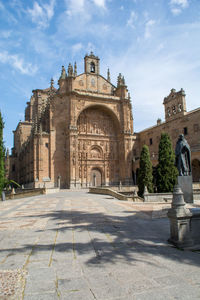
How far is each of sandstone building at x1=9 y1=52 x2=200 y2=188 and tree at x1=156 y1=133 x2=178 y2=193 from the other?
10.8 metres

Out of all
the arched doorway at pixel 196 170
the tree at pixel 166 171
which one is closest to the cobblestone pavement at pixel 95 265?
the tree at pixel 166 171

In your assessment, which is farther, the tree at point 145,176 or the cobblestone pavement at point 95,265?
the tree at point 145,176

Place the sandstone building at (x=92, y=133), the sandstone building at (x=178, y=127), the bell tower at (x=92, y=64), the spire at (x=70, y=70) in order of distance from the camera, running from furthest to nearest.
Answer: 1. the bell tower at (x=92, y=64)
2. the spire at (x=70, y=70)
3. the sandstone building at (x=92, y=133)
4. the sandstone building at (x=178, y=127)

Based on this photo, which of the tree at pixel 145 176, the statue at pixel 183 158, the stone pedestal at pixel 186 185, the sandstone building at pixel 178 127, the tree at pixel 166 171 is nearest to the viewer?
the stone pedestal at pixel 186 185

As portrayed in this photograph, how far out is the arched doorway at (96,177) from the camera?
38844 millimetres

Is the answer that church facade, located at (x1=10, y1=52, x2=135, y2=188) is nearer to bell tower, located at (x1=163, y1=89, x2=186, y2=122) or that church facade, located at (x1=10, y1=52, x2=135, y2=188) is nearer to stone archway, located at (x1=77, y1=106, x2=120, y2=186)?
stone archway, located at (x1=77, y1=106, x2=120, y2=186)

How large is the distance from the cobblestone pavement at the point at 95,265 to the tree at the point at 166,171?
15.5 m

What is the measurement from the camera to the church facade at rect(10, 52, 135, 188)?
34.6 metres

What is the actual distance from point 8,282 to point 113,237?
A: 118 inches

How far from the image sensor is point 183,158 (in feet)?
39.0

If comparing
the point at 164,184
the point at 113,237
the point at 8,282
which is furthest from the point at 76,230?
the point at 164,184

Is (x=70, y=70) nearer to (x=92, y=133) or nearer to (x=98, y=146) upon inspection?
(x=92, y=133)

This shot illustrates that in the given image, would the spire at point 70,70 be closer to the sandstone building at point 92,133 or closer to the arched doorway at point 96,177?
the sandstone building at point 92,133

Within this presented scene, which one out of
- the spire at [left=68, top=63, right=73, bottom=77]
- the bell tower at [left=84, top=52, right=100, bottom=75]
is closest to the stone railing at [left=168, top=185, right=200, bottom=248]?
the spire at [left=68, top=63, right=73, bottom=77]
